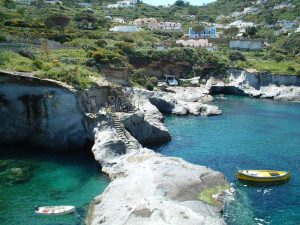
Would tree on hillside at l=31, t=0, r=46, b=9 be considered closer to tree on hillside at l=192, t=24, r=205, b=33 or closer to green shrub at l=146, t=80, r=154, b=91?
tree on hillside at l=192, t=24, r=205, b=33

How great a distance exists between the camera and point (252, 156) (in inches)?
2105

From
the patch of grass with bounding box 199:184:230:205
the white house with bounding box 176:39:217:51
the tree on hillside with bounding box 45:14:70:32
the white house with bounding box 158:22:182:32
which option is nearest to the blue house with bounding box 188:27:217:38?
the white house with bounding box 158:22:182:32

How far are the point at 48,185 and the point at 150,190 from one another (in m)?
11.3

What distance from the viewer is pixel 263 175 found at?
145 ft

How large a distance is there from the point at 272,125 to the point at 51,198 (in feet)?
150

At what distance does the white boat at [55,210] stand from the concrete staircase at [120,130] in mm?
12964

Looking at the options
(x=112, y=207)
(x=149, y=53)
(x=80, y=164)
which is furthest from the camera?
(x=149, y=53)

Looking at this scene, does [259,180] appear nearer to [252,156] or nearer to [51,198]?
[252,156]

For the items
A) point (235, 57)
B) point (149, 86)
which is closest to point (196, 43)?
point (235, 57)

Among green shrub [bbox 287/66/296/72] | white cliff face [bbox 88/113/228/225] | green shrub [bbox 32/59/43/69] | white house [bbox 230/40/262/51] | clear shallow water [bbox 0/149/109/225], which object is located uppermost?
green shrub [bbox 32/59/43/69]

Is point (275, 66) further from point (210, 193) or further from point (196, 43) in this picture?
point (210, 193)

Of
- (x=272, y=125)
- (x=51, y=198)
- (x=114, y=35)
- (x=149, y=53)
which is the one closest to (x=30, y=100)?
(x=51, y=198)

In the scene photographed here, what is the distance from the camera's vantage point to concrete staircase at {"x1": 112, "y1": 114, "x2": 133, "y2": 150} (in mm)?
46831

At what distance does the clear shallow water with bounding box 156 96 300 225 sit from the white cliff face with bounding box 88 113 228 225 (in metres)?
3.29
